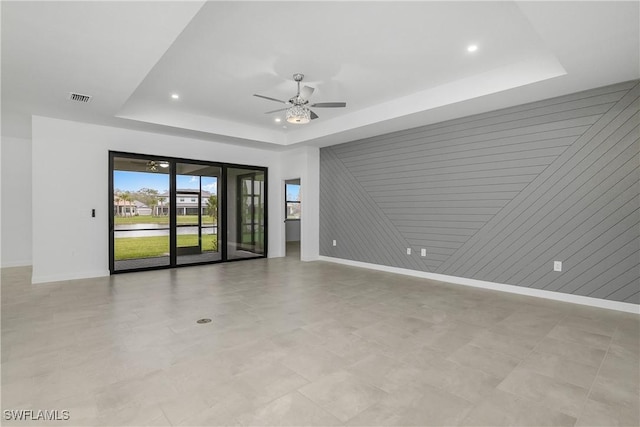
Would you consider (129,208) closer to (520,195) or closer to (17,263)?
(17,263)

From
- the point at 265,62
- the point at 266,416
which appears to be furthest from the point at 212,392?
the point at 265,62

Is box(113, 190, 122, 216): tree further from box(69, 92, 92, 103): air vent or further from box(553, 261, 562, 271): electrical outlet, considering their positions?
box(553, 261, 562, 271): electrical outlet

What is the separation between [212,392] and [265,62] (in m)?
3.66

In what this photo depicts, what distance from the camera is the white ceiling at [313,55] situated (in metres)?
2.80

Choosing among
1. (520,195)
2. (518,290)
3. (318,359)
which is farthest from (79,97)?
(518,290)

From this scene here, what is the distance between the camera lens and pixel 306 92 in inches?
195

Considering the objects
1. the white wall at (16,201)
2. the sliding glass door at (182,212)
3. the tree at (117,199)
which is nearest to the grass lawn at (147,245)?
the sliding glass door at (182,212)

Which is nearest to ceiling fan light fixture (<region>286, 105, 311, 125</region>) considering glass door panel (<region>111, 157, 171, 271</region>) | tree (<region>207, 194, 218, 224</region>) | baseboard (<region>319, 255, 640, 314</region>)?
baseboard (<region>319, 255, 640, 314</region>)

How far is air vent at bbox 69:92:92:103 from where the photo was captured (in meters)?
4.54

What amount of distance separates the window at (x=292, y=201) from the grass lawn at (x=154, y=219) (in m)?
5.01

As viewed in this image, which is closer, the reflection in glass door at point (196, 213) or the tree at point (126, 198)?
the tree at point (126, 198)

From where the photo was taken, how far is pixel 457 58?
4020 millimetres

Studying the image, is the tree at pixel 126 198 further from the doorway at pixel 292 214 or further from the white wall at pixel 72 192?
the doorway at pixel 292 214

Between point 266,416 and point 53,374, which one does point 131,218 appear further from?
point 266,416
